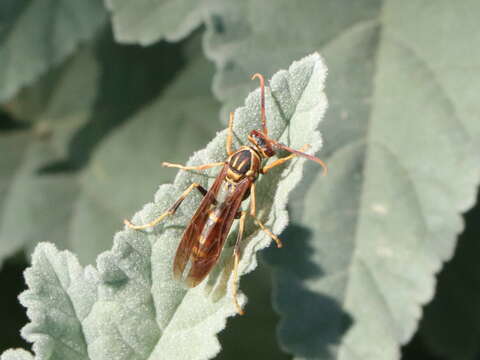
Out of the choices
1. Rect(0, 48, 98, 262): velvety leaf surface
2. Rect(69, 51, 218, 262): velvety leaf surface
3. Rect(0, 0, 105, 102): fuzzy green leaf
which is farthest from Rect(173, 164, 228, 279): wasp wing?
Rect(0, 48, 98, 262): velvety leaf surface

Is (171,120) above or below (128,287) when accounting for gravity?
above

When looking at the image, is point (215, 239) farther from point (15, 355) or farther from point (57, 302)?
point (15, 355)

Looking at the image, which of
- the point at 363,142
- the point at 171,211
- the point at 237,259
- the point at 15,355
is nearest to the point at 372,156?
the point at 363,142

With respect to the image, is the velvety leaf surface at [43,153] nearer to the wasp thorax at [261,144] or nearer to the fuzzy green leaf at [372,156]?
the fuzzy green leaf at [372,156]

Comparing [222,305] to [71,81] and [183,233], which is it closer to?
[183,233]

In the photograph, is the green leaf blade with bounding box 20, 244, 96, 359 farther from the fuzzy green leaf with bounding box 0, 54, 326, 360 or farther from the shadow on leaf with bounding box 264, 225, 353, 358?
the shadow on leaf with bounding box 264, 225, 353, 358

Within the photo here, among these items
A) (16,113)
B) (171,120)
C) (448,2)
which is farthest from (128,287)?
(16,113)
